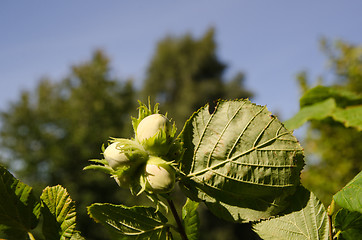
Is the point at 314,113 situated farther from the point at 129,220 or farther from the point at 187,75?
the point at 187,75

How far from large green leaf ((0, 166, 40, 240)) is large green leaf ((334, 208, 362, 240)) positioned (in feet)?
1.79

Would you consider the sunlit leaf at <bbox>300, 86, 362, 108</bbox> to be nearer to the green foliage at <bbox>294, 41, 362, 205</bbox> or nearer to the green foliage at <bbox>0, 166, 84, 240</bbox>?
the green foliage at <bbox>0, 166, 84, 240</bbox>

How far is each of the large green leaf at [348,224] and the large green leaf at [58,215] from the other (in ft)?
1.46

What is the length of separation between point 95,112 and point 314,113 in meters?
20.8

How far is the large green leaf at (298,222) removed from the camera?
553mm

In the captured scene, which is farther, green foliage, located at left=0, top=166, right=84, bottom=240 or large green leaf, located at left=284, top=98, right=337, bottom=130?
large green leaf, located at left=284, top=98, right=337, bottom=130

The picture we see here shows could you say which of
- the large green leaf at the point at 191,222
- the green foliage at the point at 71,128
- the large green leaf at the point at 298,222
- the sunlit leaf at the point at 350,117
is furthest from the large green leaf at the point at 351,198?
the green foliage at the point at 71,128

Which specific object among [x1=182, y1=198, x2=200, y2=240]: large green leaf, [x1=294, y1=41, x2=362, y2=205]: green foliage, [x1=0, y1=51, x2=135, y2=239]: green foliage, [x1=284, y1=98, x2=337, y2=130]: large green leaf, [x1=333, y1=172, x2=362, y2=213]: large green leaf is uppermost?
[x1=0, y1=51, x2=135, y2=239]: green foliage

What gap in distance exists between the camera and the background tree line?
18.2 meters

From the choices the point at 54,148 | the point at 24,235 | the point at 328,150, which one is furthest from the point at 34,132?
the point at 24,235

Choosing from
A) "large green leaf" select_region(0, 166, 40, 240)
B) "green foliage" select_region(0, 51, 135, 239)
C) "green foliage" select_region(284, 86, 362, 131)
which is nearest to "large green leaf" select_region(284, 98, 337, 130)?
"green foliage" select_region(284, 86, 362, 131)

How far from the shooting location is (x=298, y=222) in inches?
21.9

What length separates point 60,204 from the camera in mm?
578

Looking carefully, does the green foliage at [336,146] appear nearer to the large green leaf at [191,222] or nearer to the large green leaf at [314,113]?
the large green leaf at [314,113]
